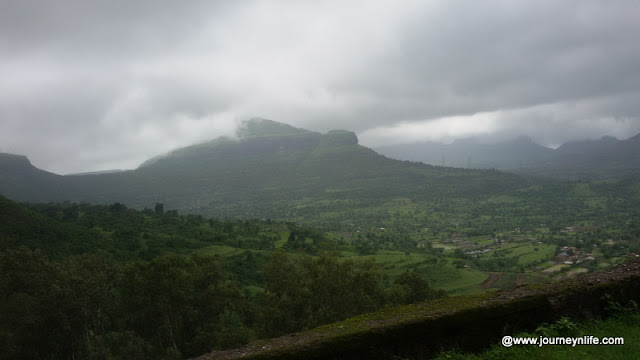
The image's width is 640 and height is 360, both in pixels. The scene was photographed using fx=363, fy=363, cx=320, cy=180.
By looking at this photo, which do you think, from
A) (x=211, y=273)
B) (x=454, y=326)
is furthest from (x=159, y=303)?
(x=454, y=326)

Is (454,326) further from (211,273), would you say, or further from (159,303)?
(159,303)

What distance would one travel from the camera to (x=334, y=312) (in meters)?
21.1

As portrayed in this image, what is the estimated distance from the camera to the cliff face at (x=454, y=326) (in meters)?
8.62

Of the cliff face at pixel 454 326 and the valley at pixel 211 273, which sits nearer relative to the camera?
the cliff face at pixel 454 326

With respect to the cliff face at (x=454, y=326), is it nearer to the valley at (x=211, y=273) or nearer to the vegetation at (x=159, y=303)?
the valley at (x=211, y=273)

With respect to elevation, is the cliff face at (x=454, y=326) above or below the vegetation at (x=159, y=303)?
above

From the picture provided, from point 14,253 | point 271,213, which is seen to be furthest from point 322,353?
point 271,213

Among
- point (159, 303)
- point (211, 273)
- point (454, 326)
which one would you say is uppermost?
point (454, 326)

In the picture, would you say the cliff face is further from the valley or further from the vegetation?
the vegetation

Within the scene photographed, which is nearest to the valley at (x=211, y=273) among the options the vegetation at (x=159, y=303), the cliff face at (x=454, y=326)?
the vegetation at (x=159, y=303)

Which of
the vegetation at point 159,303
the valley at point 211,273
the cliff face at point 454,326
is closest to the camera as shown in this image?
the cliff face at point 454,326

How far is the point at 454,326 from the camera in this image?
8.73 m

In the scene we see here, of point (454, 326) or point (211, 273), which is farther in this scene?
point (211, 273)

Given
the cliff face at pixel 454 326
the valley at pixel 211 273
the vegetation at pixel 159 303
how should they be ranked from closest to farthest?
the cliff face at pixel 454 326 → the vegetation at pixel 159 303 → the valley at pixel 211 273
